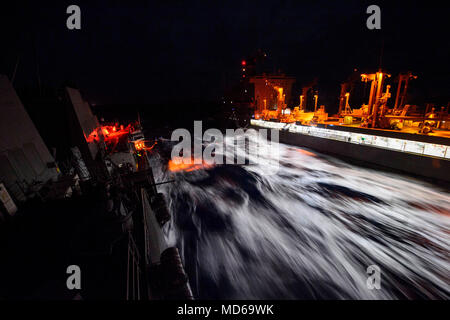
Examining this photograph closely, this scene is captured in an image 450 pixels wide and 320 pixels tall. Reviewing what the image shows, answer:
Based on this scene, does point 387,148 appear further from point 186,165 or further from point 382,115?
point 186,165

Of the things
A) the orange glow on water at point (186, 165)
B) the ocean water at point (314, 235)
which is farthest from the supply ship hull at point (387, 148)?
the orange glow on water at point (186, 165)

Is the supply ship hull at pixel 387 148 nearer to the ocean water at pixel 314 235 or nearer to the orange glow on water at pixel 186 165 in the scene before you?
the ocean water at pixel 314 235

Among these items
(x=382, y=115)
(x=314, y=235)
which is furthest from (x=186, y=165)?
(x=382, y=115)

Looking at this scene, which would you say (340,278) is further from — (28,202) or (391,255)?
(28,202)

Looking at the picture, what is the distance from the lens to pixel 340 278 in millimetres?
6801

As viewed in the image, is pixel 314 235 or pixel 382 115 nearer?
pixel 314 235

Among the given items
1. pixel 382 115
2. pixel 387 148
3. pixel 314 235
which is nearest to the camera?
pixel 314 235

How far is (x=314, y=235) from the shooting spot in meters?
9.11

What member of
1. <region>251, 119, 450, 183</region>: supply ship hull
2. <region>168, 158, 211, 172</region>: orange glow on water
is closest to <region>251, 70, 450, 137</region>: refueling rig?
<region>251, 119, 450, 183</region>: supply ship hull

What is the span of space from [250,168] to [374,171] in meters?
10.7

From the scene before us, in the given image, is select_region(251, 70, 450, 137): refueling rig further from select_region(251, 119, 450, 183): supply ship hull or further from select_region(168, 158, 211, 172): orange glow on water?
select_region(168, 158, 211, 172): orange glow on water
